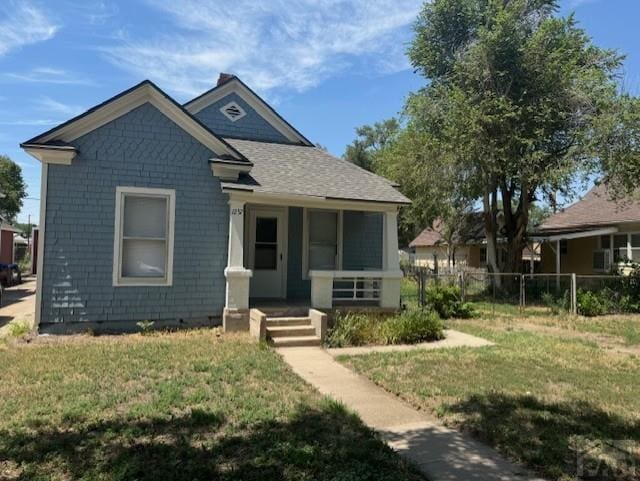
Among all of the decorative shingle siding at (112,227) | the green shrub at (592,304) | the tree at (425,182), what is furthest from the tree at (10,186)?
the green shrub at (592,304)

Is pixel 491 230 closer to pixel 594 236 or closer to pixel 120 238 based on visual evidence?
pixel 594 236

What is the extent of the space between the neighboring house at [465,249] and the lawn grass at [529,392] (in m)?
15.5

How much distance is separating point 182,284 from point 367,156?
39347 mm

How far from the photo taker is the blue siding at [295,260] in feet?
37.4

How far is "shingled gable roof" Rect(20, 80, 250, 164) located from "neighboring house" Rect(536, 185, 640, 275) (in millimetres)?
14331

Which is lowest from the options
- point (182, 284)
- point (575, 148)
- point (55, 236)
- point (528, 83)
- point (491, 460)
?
point (491, 460)

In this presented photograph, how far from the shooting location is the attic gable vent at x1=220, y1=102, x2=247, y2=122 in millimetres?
12727

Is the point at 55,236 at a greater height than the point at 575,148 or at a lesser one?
lesser

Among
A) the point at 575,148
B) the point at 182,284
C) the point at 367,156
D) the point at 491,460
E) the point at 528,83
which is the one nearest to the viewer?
the point at 491,460

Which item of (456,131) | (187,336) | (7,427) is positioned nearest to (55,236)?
(187,336)

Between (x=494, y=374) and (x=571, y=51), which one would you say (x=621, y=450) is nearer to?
(x=494, y=374)

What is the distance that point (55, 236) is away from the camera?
8.45 meters

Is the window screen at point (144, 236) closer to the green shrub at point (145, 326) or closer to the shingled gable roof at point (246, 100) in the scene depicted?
the green shrub at point (145, 326)

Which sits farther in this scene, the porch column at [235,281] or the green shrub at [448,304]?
the green shrub at [448,304]
